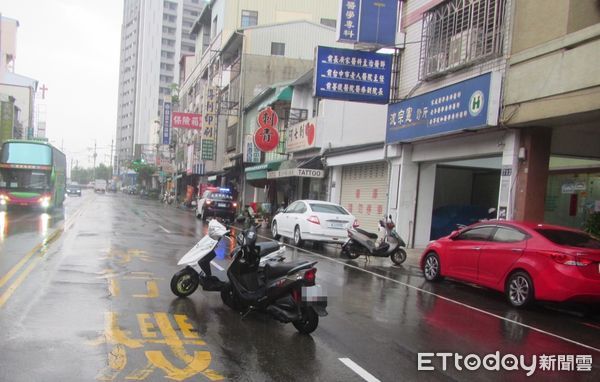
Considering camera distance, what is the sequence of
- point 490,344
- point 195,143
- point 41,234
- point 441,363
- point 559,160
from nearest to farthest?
1. point 441,363
2. point 490,344
3. point 41,234
4. point 559,160
5. point 195,143

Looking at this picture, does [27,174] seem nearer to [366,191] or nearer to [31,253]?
[366,191]

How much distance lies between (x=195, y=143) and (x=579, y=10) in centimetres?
5279

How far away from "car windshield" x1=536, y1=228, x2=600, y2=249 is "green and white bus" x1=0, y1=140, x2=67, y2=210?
82.3 feet

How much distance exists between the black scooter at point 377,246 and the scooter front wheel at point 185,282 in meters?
7.29

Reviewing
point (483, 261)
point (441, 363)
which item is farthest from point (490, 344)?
point (483, 261)

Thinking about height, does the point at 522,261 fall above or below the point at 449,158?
below

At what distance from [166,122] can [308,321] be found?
68720 millimetres

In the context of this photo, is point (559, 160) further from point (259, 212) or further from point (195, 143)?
point (195, 143)


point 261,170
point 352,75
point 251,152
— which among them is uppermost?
point 352,75

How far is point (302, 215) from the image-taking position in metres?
17.5

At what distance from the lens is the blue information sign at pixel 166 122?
70562 mm

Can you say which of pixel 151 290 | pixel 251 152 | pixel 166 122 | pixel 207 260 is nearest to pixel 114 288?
pixel 151 290

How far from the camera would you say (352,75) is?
18125 mm

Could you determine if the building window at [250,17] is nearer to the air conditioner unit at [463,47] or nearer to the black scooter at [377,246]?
the air conditioner unit at [463,47]
